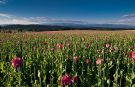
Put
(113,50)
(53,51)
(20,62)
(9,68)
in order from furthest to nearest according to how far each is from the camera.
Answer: (53,51) < (113,50) < (9,68) < (20,62)

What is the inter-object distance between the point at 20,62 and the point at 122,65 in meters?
5.20

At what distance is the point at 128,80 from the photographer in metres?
7.45

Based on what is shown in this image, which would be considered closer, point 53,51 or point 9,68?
point 9,68

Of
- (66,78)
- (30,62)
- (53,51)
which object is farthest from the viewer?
(53,51)

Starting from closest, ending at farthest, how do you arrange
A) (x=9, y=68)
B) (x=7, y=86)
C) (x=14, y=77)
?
1. (x=7, y=86)
2. (x=14, y=77)
3. (x=9, y=68)

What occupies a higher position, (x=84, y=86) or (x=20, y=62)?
(x=20, y=62)

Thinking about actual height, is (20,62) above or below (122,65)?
above

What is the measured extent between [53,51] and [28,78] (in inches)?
160

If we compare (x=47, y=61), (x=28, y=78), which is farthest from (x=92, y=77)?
(x=47, y=61)

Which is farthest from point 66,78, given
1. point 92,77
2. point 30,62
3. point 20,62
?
point 30,62

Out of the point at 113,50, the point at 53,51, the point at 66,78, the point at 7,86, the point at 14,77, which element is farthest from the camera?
the point at 53,51

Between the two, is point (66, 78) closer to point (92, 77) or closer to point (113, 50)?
point (92, 77)

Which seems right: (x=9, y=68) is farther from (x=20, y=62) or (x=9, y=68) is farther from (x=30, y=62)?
(x=20, y=62)

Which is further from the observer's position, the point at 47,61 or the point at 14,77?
the point at 47,61
